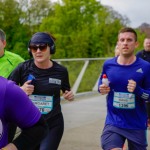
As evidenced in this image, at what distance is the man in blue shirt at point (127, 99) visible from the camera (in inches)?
165

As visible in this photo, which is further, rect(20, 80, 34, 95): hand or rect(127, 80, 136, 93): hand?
rect(127, 80, 136, 93): hand

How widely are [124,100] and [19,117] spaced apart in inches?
88.7

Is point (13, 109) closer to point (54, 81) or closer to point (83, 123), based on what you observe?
point (54, 81)

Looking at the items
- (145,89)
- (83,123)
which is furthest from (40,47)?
(83,123)

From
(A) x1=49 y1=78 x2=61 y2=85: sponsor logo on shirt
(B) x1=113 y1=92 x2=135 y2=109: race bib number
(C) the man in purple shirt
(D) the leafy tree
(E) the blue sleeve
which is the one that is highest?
(C) the man in purple shirt

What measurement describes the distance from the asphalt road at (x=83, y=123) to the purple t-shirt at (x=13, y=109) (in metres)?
4.44

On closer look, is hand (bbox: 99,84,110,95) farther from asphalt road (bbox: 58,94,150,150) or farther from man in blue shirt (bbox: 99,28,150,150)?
asphalt road (bbox: 58,94,150,150)

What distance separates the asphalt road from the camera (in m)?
6.81

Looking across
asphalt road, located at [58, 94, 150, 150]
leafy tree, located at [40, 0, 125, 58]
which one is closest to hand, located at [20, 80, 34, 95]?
asphalt road, located at [58, 94, 150, 150]

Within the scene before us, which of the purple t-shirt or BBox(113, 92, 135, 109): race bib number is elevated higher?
the purple t-shirt

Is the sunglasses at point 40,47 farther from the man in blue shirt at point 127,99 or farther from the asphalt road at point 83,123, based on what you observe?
the asphalt road at point 83,123

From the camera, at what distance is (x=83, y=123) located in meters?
8.64

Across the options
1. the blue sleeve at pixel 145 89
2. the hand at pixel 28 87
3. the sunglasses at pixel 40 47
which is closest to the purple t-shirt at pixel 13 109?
the hand at pixel 28 87

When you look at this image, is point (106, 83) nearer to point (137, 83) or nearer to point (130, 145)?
point (137, 83)
